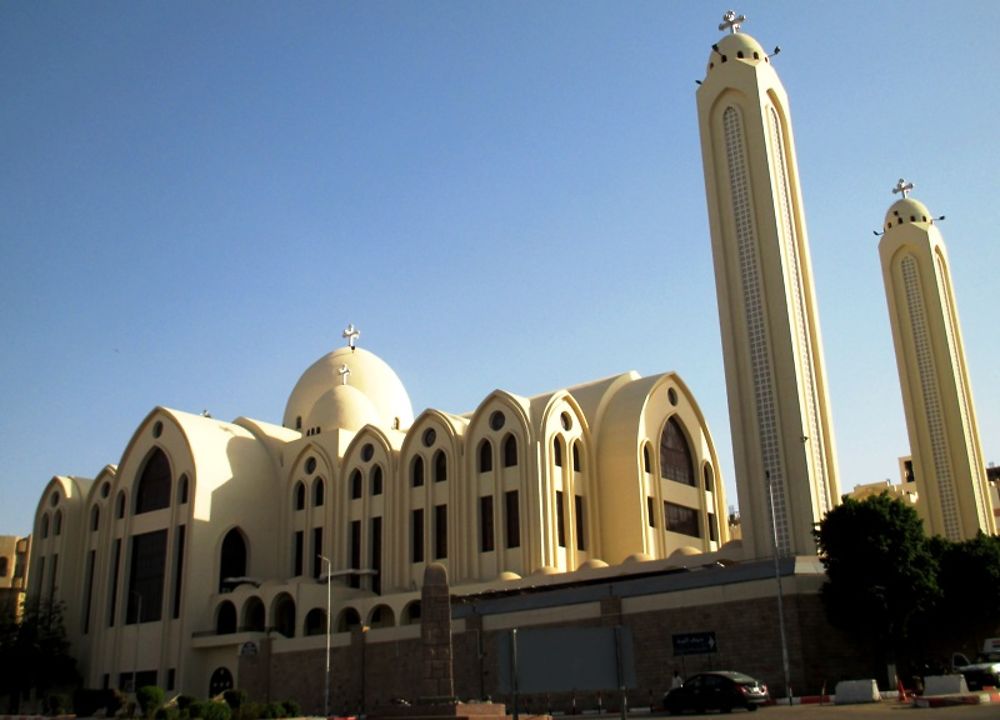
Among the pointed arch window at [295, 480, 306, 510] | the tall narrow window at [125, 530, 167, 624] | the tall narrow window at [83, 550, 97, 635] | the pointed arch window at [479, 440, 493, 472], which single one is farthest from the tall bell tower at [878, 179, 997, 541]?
the tall narrow window at [83, 550, 97, 635]

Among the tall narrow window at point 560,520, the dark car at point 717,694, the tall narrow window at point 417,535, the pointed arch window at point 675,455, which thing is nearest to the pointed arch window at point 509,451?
the tall narrow window at point 560,520

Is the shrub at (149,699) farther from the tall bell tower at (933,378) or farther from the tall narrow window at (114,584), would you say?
the tall bell tower at (933,378)

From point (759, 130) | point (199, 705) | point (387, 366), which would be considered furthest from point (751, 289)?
point (387, 366)

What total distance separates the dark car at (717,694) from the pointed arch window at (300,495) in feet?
105

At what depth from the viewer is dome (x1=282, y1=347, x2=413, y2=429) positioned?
197 ft

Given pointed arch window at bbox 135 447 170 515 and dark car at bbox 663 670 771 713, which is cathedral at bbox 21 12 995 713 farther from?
dark car at bbox 663 670 771 713

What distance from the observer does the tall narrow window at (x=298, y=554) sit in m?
51.8

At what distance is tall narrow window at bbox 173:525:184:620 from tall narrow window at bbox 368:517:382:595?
9404 mm

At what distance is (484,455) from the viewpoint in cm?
4581

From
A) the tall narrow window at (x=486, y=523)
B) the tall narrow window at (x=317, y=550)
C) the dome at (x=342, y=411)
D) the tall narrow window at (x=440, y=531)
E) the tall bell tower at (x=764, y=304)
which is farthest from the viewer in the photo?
the dome at (x=342, y=411)

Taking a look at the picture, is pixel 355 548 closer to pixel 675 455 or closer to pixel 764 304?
pixel 675 455

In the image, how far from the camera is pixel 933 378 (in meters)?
45.0

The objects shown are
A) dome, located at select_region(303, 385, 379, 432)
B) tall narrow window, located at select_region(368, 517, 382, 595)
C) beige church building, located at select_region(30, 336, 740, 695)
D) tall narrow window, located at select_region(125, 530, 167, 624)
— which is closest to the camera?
beige church building, located at select_region(30, 336, 740, 695)

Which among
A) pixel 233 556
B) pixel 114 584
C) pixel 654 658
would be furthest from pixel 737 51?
pixel 114 584
